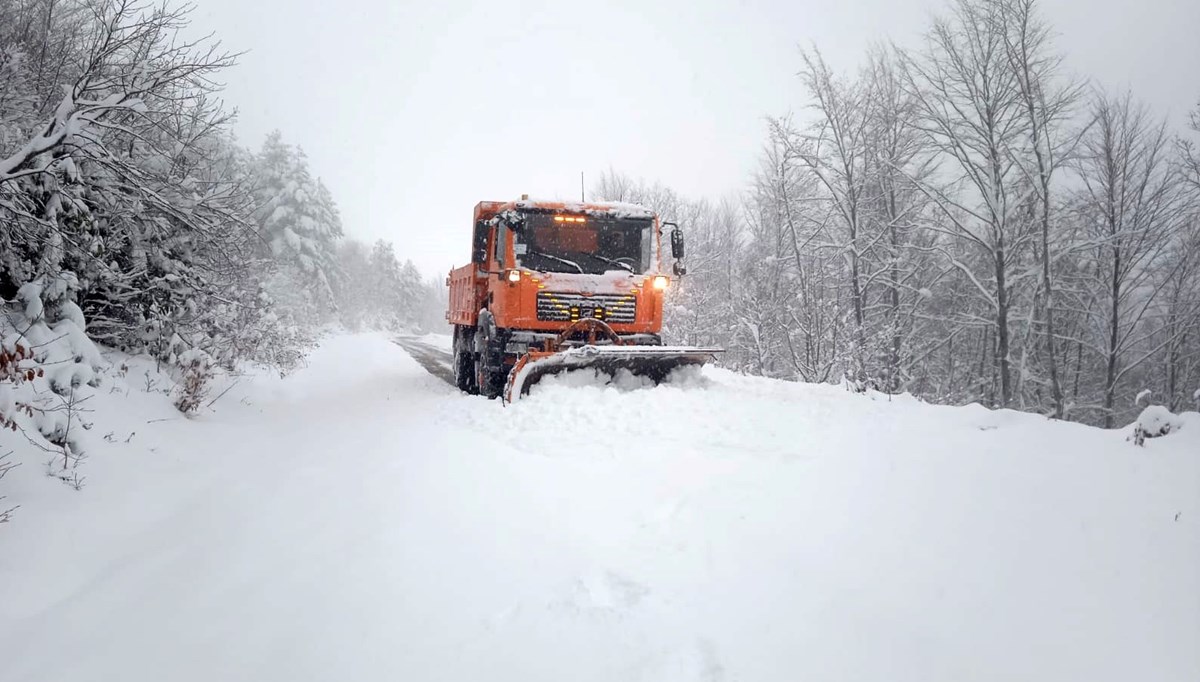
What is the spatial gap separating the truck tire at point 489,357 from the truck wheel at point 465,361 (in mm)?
802

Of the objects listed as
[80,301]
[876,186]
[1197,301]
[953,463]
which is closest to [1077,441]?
[953,463]

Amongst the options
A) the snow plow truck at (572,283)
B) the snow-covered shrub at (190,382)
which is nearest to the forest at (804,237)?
the snow-covered shrub at (190,382)

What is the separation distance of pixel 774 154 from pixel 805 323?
5369 mm

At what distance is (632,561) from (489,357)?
6.16 meters

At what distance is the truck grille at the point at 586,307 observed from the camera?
821 centimetres

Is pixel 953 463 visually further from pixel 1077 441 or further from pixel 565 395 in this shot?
pixel 565 395

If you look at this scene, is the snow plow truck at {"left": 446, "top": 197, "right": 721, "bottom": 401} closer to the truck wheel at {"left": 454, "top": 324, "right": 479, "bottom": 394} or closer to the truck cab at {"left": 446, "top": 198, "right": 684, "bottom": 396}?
the truck cab at {"left": 446, "top": 198, "right": 684, "bottom": 396}

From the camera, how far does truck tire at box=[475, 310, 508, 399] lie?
8602mm

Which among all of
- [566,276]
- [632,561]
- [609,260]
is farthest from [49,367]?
[609,260]

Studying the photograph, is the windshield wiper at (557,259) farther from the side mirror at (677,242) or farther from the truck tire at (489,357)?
the side mirror at (677,242)

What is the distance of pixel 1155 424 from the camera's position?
376cm

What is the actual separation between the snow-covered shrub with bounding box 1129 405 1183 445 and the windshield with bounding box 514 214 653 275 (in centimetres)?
598

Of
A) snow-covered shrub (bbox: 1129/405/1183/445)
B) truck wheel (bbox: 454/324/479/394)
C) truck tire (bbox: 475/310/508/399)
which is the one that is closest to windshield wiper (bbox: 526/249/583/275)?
truck tire (bbox: 475/310/508/399)

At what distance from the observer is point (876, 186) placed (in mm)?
18219
